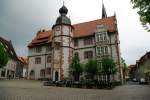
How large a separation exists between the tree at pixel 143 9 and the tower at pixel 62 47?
83.0 ft

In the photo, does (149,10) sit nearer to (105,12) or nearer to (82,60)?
(82,60)

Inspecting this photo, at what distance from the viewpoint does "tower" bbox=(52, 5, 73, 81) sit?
142 ft

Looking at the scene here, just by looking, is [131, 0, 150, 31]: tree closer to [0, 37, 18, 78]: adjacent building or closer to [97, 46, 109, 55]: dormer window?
[97, 46, 109, 55]: dormer window

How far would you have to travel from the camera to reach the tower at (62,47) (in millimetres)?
43134

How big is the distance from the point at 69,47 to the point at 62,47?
1892mm

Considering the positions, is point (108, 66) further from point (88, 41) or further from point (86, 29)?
point (86, 29)

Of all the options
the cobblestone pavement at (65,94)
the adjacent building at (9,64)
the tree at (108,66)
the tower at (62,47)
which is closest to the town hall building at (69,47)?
the tower at (62,47)

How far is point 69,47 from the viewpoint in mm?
45125

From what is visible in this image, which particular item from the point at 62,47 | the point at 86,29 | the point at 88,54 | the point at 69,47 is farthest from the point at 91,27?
the point at 62,47

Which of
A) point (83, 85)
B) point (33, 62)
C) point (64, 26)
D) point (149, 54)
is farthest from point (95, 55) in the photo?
point (149, 54)

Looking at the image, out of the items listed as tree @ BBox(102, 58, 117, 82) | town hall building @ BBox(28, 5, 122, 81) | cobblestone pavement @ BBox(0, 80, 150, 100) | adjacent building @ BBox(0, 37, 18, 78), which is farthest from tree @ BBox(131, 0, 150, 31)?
adjacent building @ BBox(0, 37, 18, 78)

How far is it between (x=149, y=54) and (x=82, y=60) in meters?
24.2

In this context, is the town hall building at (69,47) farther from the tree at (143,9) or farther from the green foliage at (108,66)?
the tree at (143,9)

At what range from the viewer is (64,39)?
44.9 metres
